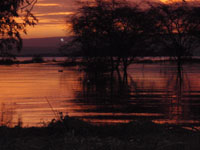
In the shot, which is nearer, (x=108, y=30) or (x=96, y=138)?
(x=96, y=138)

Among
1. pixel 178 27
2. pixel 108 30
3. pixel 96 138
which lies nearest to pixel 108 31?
pixel 108 30

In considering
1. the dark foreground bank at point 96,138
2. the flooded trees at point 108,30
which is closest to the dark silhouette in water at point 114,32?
the flooded trees at point 108,30

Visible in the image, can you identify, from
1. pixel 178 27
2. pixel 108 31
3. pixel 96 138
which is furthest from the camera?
pixel 178 27

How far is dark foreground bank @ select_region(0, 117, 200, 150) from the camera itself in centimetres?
687

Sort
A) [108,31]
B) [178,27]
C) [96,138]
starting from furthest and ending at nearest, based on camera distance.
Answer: [178,27] → [108,31] → [96,138]

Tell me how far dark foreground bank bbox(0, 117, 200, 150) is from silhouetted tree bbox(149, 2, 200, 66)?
51.2 metres

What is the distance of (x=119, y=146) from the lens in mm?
6828

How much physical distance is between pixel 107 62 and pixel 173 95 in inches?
1090

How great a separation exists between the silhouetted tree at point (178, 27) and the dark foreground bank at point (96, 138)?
2015 inches

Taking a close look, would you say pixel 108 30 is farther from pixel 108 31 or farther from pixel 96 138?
pixel 96 138

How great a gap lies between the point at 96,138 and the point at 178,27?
184 ft

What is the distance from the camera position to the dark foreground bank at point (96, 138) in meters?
6.87

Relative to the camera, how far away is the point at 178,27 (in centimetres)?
6166

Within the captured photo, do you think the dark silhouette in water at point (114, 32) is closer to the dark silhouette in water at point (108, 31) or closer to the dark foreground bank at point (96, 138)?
the dark silhouette in water at point (108, 31)
